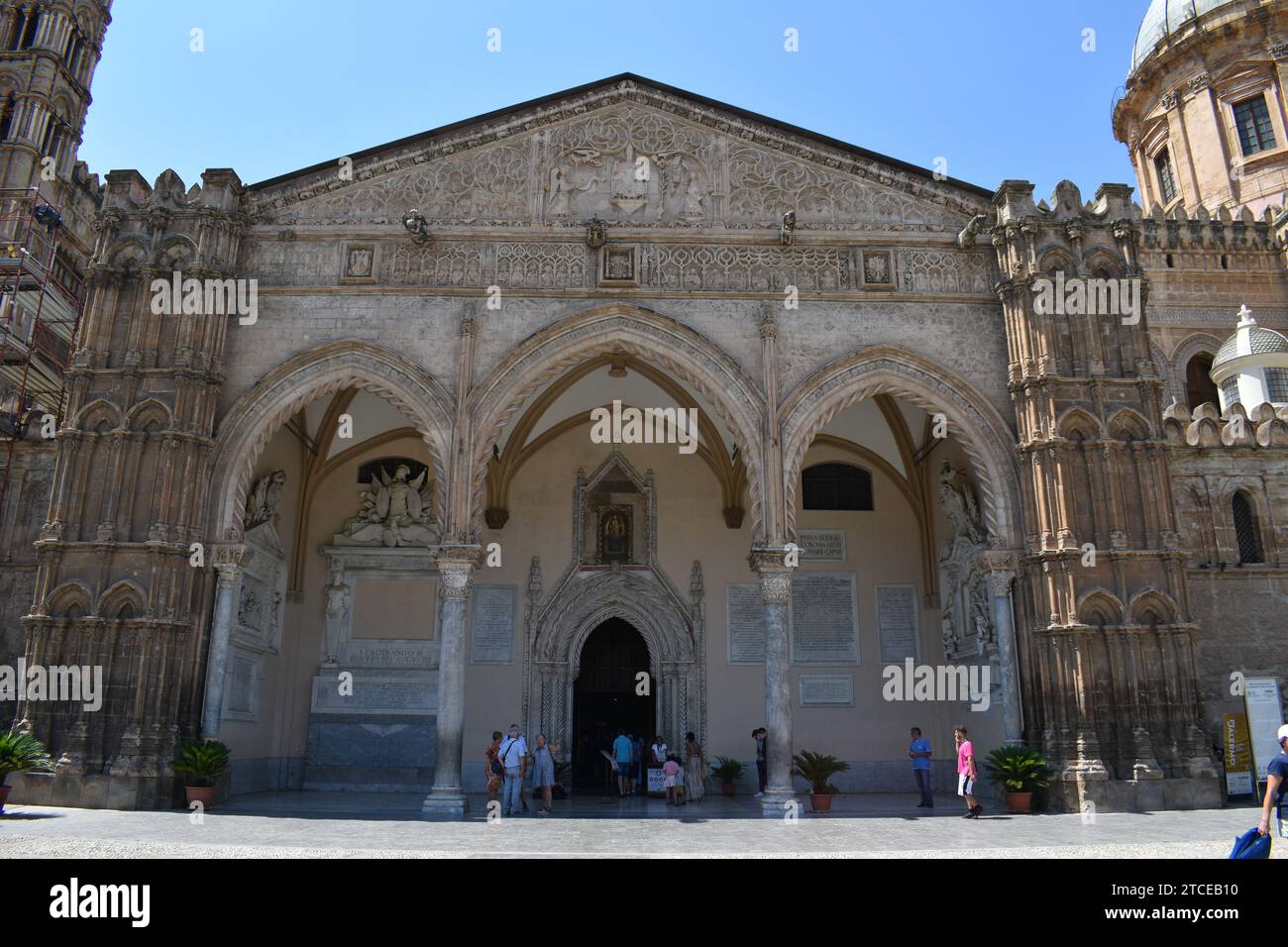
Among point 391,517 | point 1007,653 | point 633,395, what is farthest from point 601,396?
point 1007,653

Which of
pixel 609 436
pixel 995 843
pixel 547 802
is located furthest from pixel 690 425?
pixel 995 843

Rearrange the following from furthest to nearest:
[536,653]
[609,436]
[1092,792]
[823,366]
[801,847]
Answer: [609,436] → [536,653] → [823,366] → [1092,792] → [801,847]

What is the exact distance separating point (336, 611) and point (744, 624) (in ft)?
27.2

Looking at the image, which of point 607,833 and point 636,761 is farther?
point 636,761

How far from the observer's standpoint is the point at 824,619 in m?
19.2

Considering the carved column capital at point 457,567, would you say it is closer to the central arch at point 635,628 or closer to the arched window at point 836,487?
the central arch at point 635,628

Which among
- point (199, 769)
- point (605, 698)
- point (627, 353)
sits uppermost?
point (627, 353)

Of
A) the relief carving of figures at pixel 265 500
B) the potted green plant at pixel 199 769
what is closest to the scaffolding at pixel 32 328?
the relief carving of figures at pixel 265 500

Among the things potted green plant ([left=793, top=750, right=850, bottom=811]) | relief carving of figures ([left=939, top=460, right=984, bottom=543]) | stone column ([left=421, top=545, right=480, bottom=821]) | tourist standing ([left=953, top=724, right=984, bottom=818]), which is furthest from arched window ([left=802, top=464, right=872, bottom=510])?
stone column ([left=421, top=545, right=480, bottom=821])

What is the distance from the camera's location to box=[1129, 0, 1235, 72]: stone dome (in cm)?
3219

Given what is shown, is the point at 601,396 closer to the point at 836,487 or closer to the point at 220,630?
the point at 836,487

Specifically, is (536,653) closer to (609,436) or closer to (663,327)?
(609,436)

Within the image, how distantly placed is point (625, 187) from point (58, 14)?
32.1 meters
